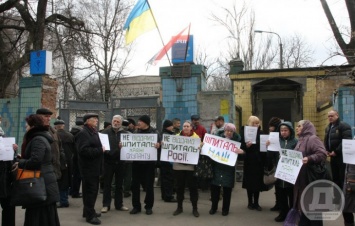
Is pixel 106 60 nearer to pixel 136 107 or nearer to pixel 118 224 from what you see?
pixel 136 107

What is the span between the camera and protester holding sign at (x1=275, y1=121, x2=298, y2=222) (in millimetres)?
6414

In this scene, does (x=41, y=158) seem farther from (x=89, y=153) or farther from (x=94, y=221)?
(x=94, y=221)

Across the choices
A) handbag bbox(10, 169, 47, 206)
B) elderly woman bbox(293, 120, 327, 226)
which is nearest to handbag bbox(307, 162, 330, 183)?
elderly woman bbox(293, 120, 327, 226)

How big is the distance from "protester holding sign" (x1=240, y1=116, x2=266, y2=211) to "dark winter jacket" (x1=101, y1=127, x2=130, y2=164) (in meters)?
2.61

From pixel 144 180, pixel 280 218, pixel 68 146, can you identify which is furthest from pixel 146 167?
pixel 280 218

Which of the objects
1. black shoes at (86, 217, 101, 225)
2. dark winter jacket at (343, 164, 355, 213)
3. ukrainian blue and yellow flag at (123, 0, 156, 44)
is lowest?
black shoes at (86, 217, 101, 225)

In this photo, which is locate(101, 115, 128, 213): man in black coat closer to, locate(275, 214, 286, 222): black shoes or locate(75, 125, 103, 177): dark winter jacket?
locate(75, 125, 103, 177): dark winter jacket

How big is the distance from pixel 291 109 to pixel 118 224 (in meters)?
12.0

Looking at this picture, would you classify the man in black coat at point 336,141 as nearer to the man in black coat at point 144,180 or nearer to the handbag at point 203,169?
the handbag at point 203,169

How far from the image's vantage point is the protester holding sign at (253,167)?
24.4 ft

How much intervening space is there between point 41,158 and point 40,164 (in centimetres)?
9

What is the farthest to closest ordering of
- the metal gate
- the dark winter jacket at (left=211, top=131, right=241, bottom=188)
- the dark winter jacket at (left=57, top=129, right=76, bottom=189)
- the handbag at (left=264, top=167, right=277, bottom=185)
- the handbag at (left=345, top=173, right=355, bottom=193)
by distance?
the metal gate, the dark winter jacket at (left=57, top=129, right=76, bottom=189), the handbag at (left=264, top=167, right=277, bottom=185), the dark winter jacket at (left=211, top=131, right=241, bottom=188), the handbag at (left=345, top=173, right=355, bottom=193)

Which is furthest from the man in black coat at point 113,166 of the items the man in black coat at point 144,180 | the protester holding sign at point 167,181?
the protester holding sign at point 167,181

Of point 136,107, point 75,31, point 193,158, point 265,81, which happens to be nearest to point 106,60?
point 75,31
